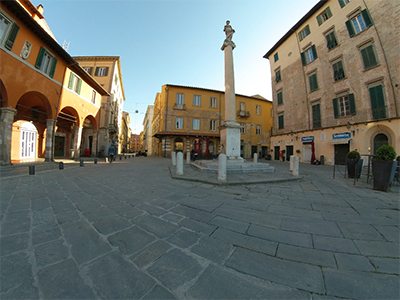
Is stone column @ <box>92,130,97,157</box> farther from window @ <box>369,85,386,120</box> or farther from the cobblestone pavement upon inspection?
window @ <box>369,85,386,120</box>

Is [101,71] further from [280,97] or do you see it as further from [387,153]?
[387,153]

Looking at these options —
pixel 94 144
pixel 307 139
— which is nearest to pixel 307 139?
pixel 307 139

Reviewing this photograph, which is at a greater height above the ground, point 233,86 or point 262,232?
point 233,86

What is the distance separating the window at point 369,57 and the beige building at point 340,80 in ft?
0.19

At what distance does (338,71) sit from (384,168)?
13.8 m

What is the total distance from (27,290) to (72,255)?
1.32ft

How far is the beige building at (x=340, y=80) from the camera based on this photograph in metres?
10.9

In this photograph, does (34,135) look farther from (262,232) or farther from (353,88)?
(353,88)

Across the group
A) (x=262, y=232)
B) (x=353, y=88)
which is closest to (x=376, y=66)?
(x=353, y=88)

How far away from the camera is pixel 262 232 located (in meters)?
2.02

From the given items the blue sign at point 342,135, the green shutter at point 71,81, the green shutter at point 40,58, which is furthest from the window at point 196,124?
the green shutter at point 40,58

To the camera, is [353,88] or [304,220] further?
[353,88]

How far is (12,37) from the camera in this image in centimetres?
803

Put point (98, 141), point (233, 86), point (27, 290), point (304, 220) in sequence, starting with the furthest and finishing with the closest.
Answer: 1. point (98, 141)
2. point (233, 86)
3. point (304, 220)
4. point (27, 290)
